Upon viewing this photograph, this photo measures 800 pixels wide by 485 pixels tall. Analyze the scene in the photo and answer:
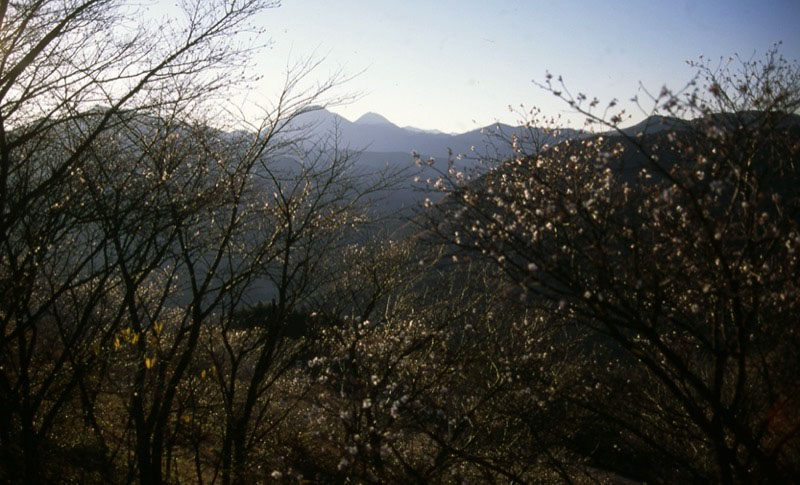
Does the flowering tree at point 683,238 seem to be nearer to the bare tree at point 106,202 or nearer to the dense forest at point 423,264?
the dense forest at point 423,264

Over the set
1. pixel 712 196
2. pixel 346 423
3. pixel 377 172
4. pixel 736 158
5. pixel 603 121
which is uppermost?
pixel 377 172

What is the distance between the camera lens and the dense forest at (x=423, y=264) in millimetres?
4289

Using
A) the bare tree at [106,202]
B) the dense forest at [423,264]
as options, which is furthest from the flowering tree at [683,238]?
the bare tree at [106,202]

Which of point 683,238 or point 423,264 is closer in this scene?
point 683,238

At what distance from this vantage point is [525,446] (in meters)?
9.50

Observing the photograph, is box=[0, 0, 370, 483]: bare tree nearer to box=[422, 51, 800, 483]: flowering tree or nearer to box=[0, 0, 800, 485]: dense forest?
box=[0, 0, 800, 485]: dense forest

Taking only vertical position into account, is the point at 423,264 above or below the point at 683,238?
above

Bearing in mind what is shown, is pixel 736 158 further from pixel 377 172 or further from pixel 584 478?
pixel 584 478

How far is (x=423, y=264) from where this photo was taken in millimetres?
7906

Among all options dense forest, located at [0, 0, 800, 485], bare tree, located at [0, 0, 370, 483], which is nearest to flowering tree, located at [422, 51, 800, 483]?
dense forest, located at [0, 0, 800, 485]

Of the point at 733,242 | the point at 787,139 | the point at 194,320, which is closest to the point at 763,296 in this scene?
the point at 733,242

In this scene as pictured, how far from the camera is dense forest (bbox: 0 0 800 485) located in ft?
14.1

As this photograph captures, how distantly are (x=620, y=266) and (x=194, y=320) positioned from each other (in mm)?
5416

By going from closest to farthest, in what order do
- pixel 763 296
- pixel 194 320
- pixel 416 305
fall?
pixel 763 296, pixel 194 320, pixel 416 305
